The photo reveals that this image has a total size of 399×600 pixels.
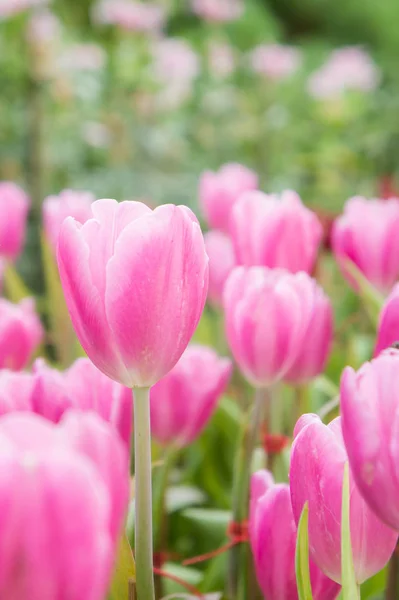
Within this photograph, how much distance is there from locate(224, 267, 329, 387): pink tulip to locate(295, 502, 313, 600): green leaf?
6.4 inches

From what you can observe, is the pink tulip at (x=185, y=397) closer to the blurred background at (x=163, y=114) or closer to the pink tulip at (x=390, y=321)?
the pink tulip at (x=390, y=321)

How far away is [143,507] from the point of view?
0.31 metres

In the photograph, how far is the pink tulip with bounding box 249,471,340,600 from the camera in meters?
0.34

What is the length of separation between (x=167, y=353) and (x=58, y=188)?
192 centimetres

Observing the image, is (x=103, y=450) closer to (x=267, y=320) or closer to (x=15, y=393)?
(x=15, y=393)

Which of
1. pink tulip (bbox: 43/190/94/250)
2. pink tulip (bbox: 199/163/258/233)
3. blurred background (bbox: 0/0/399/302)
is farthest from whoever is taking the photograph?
blurred background (bbox: 0/0/399/302)

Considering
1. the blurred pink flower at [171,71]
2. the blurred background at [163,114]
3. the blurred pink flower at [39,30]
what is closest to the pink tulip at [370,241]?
the blurred background at [163,114]

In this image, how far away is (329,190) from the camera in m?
2.15

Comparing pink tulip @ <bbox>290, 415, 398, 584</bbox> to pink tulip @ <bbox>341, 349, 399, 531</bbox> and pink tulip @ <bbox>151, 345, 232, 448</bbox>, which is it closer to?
pink tulip @ <bbox>341, 349, 399, 531</bbox>

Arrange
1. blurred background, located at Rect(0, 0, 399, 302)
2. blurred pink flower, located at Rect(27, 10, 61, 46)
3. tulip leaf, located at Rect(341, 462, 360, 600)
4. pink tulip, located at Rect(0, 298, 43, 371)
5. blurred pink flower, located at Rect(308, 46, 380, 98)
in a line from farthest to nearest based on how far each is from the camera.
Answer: blurred pink flower, located at Rect(308, 46, 380, 98) → blurred background, located at Rect(0, 0, 399, 302) → blurred pink flower, located at Rect(27, 10, 61, 46) → pink tulip, located at Rect(0, 298, 43, 371) → tulip leaf, located at Rect(341, 462, 360, 600)

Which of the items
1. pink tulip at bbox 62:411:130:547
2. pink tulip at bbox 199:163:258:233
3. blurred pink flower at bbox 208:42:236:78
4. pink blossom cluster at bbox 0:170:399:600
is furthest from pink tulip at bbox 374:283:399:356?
blurred pink flower at bbox 208:42:236:78

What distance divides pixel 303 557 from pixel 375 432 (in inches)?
2.4

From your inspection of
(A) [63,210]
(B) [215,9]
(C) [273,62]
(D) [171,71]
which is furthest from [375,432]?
(B) [215,9]

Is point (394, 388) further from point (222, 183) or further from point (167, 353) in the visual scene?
point (222, 183)
